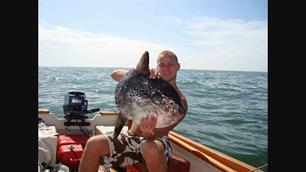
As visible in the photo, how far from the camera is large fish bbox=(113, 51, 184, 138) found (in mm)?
2525

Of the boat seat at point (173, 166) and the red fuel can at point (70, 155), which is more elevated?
the boat seat at point (173, 166)

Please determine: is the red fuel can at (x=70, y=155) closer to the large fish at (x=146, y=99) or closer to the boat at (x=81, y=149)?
the boat at (x=81, y=149)

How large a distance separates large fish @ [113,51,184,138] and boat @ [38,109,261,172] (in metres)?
0.79

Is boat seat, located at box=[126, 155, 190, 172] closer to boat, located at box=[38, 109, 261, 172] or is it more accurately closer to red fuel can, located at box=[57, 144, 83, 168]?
boat, located at box=[38, 109, 261, 172]

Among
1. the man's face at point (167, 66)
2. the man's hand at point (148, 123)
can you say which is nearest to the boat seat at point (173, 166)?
the man's hand at point (148, 123)

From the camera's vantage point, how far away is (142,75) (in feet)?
8.58

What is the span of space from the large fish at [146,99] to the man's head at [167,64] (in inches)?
20.6

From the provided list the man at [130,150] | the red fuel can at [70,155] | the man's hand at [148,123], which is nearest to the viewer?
the man's hand at [148,123]

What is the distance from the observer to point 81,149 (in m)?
4.23

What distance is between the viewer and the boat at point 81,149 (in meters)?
3.05

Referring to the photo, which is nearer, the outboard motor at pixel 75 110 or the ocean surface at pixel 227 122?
the outboard motor at pixel 75 110

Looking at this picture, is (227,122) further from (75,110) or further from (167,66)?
(167,66)
